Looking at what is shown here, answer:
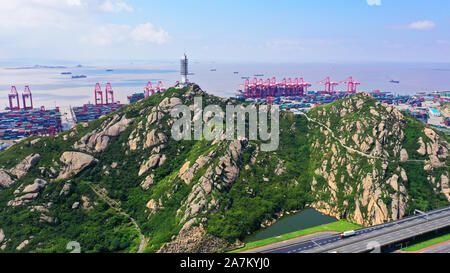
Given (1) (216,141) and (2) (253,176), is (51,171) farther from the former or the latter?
(2) (253,176)

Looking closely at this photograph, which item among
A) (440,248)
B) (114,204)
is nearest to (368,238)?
(440,248)

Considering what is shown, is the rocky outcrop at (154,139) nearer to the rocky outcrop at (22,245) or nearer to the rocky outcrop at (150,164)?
the rocky outcrop at (150,164)

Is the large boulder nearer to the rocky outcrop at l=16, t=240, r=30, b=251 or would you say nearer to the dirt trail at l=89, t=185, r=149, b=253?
the dirt trail at l=89, t=185, r=149, b=253

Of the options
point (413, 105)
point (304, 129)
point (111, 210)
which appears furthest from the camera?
point (413, 105)

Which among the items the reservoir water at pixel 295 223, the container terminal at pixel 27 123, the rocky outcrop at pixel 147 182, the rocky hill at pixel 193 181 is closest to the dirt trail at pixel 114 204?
the rocky hill at pixel 193 181

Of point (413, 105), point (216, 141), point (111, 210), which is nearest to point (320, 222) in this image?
point (216, 141)

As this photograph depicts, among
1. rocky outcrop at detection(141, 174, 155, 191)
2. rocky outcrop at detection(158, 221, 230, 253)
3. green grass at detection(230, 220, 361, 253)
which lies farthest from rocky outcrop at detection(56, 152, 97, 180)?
green grass at detection(230, 220, 361, 253)
